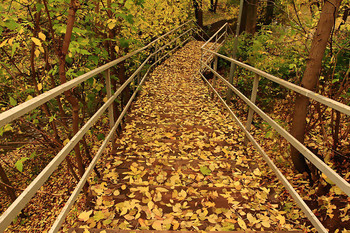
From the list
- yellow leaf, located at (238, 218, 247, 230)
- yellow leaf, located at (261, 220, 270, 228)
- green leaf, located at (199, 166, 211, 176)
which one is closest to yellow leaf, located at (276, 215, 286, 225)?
yellow leaf, located at (261, 220, 270, 228)

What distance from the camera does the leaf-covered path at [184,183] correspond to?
2.32 meters

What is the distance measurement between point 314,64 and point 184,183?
2255 millimetres

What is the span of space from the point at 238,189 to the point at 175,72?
7835mm

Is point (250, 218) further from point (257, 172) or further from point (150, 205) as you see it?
point (150, 205)

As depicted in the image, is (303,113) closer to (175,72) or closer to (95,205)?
(95,205)

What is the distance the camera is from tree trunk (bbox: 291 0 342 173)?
2773mm

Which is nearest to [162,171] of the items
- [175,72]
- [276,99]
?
[276,99]

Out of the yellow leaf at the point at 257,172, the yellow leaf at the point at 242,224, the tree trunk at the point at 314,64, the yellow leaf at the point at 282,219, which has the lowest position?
the yellow leaf at the point at 242,224

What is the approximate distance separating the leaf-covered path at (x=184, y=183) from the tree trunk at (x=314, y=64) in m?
0.57

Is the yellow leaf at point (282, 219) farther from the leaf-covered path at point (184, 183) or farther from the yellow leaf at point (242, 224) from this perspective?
the yellow leaf at point (242, 224)

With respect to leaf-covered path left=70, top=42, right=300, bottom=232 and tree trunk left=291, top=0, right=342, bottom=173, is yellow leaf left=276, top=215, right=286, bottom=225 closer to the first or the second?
leaf-covered path left=70, top=42, right=300, bottom=232

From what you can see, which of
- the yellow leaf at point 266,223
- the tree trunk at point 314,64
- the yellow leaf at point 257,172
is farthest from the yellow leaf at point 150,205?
the tree trunk at point 314,64

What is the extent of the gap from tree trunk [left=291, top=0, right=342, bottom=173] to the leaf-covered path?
573mm

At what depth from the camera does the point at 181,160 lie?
134 inches
